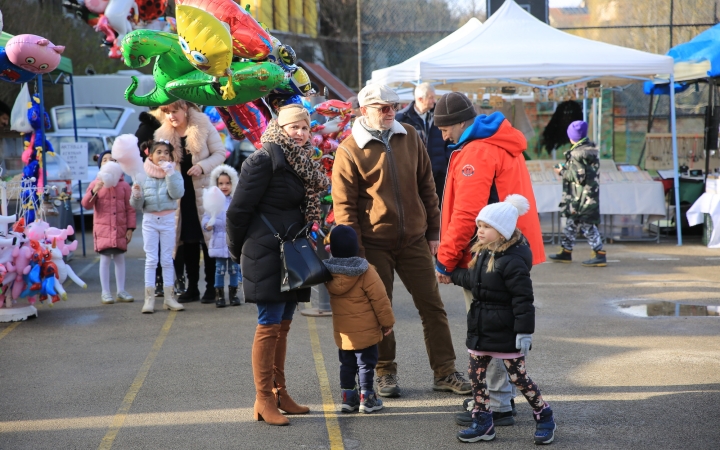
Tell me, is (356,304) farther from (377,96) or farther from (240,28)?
(240,28)

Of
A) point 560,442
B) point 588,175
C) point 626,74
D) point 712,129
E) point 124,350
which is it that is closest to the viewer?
point 560,442

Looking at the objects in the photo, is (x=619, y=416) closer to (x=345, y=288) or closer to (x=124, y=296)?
(x=345, y=288)

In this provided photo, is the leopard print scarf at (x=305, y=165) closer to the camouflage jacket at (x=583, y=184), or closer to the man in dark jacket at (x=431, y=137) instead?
the man in dark jacket at (x=431, y=137)

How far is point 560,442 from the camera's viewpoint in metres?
4.73

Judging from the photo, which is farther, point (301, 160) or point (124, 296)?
point (124, 296)

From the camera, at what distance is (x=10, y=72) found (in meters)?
8.66

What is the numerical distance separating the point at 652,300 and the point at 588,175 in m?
2.97

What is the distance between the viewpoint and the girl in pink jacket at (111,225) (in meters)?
8.89

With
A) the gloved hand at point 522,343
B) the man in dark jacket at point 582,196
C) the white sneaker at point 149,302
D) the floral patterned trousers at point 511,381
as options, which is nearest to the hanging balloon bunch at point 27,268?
the white sneaker at point 149,302

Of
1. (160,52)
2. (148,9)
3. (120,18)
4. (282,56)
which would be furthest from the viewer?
(148,9)

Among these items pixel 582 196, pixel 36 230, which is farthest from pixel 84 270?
pixel 582 196

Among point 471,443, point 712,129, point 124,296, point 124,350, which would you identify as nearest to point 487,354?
point 471,443

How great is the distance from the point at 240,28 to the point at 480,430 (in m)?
3.29

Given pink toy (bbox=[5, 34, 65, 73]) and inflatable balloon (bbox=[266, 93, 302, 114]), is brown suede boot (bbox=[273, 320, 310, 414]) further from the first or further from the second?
pink toy (bbox=[5, 34, 65, 73])
